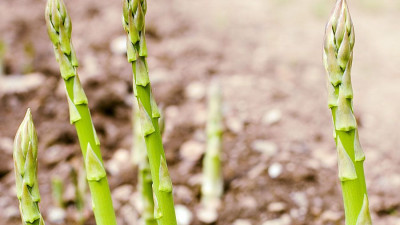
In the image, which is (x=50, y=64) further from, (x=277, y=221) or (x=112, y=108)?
(x=277, y=221)

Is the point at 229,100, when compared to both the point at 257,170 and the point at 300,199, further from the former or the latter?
the point at 300,199

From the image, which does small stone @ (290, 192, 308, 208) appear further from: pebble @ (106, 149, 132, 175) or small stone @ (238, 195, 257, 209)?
pebble @ (106, 149, 132, 175)

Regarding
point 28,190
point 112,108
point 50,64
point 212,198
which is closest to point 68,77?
point 28,190

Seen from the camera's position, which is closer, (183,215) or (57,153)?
(183,215)

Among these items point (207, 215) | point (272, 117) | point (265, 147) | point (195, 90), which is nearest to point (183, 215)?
point (207, 215)

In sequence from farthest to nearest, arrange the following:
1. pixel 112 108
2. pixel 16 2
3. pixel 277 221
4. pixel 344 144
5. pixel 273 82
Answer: pixel 16 2 → pixel 273 82 → pixel 112 108 → pixel 277 221 → pixel 344 144

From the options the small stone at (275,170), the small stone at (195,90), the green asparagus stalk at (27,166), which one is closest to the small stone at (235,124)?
the small stone at (195,90)

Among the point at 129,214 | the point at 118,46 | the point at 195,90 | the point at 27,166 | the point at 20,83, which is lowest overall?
the point at 129,214
